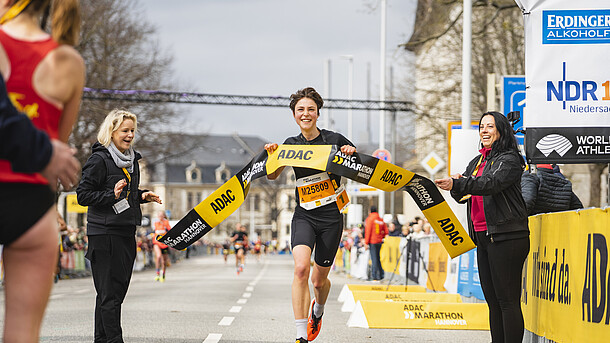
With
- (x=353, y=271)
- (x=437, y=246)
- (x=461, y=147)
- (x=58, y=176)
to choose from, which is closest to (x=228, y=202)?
(x=58, y=176)

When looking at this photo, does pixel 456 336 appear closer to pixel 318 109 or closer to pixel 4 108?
pixel 318 109

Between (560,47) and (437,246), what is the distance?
358 inches

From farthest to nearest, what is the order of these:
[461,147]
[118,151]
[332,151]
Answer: [461,147] → [332,151] → [118,151]

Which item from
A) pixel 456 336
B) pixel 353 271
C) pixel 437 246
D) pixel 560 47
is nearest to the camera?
pixel 560 47

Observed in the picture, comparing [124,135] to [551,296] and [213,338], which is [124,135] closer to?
[213,338]

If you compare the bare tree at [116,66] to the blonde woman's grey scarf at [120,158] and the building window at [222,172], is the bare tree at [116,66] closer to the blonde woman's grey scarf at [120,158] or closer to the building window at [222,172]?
the blonde woman's grey scarf at [120,158]

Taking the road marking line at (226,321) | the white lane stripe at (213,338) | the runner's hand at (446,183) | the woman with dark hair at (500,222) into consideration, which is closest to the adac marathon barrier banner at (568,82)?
the woman with dark hair at (500,222)

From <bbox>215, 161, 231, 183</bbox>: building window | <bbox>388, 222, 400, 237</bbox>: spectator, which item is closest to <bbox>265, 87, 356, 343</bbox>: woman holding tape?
<bbox>388, 222, 400, 237</bbox>: spectator

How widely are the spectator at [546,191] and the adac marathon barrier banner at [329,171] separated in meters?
1.37

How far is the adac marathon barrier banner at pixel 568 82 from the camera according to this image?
29.4 ft

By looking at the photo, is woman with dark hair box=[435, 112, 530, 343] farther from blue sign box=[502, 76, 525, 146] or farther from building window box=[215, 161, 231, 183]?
building window box=[215, 161, 231, 183]

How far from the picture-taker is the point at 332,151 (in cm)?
816

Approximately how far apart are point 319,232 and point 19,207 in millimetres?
4958

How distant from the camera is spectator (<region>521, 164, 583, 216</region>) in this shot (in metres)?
9.73
